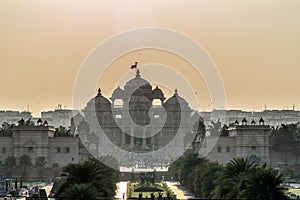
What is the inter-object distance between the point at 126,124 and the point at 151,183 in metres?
54.3

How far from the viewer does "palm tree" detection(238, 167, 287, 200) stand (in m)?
28.8

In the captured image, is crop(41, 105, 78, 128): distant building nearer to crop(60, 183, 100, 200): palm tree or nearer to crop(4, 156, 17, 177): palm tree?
crop(4, 156, 17, 177): palm tree

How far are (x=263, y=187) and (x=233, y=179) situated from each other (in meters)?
3.06

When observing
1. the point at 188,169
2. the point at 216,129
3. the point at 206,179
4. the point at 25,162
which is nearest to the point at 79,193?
the point at 206,179

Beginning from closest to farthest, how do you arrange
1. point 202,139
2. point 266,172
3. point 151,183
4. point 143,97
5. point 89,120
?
point 266,172 < point 151,183 < point 202,139 < point 89,120 < point 143,97

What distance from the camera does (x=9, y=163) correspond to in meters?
69.1

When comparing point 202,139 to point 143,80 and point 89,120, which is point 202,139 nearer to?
point 89,120

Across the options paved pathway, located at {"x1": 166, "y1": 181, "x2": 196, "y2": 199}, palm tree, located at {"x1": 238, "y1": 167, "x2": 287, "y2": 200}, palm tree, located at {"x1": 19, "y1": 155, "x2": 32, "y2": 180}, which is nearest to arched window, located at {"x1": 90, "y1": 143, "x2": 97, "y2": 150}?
palm tree, located at {"x1": 19, "y1": 155, "x2": 32, "y2": 180}

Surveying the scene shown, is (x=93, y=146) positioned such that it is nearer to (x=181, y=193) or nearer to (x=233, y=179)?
(x=181, y=193)

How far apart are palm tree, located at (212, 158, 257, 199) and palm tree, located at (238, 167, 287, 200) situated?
0.61 metres

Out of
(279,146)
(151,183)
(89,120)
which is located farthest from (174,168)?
Answer: (89,120)

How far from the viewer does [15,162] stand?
70125mm

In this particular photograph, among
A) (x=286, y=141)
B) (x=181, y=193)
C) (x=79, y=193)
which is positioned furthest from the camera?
(x=286, y=141)

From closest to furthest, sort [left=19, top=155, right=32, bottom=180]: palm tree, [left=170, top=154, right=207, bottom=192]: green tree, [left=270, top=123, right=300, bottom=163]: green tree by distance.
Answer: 1. [left=170, top=154, right=207, bottom=192]: green tree
2. [left=19, top=155, right=32, bottom=180]: palm tree
3. [left=270, top=123, right=300, bottom=163]: green tree
